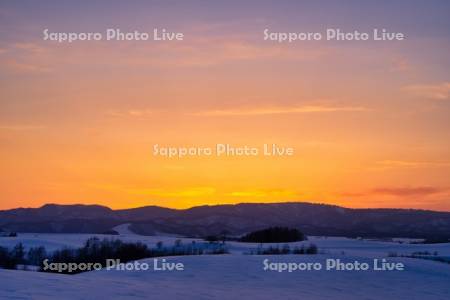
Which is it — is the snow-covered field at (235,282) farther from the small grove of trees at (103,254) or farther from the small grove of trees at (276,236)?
the small grove of trees at (276,236)

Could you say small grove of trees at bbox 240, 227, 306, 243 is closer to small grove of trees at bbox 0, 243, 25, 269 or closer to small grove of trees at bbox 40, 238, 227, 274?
small grove of trees at bbox 40, 238, 227, 274

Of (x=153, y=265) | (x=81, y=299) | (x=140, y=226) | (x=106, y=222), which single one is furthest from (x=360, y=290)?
(x=106, y=222)

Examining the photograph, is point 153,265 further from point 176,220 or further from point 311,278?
point 176,220

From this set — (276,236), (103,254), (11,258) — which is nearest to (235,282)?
(11,258)

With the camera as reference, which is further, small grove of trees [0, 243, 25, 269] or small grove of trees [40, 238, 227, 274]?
small grove of trees [40, 238, 227, 274]

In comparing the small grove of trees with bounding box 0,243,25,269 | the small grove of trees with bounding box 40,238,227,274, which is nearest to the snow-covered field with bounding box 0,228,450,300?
the small grove of trees with bounding box 0,243,25,269

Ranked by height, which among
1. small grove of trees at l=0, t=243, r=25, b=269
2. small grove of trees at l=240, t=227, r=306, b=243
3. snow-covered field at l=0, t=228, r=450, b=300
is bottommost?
snow-covered field at l=0, t=228, r=450, b=300

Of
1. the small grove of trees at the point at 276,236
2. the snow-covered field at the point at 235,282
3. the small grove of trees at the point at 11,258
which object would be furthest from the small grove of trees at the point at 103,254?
the small grove of trees at the point at 276,236

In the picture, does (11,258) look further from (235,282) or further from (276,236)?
(276,236)
